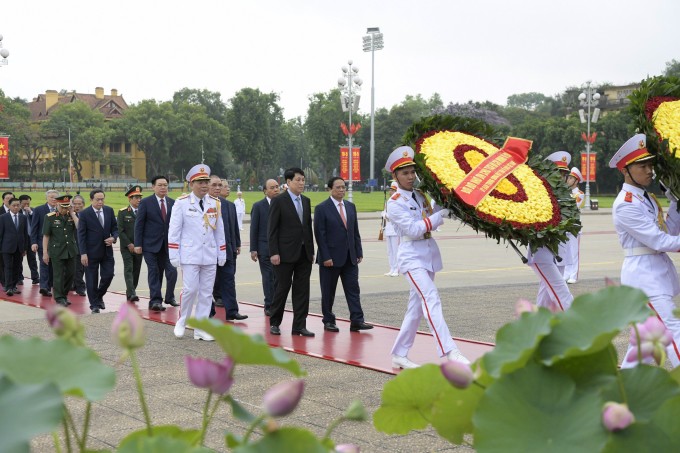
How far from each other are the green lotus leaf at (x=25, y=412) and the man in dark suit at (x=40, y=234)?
1336 centimetres

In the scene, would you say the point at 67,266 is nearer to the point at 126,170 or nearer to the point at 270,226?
the point at 270,226

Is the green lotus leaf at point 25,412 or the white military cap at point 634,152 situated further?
the white military cap at point 634,152

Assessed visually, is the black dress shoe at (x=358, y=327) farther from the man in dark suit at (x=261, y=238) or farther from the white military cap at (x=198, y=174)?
the white military cap at (x=198, y=174)

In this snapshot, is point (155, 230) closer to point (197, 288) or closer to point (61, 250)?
point (61, 250)

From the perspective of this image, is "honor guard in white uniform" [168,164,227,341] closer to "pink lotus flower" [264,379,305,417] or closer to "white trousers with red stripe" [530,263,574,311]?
"white trousers with red stripe" [530,263,574,311]

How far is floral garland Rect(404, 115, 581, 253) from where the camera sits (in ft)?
22.8

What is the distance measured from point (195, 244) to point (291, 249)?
1.04 m

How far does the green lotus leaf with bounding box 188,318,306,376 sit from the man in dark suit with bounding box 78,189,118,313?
38.3ft

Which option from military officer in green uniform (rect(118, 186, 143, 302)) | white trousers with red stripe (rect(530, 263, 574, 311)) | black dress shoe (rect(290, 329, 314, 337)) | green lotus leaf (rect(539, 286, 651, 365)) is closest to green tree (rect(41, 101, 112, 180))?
military officer in green uniform (rect(118, 186, 143, 302))

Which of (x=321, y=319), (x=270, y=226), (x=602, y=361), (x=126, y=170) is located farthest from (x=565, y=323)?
(x=126, y=170)

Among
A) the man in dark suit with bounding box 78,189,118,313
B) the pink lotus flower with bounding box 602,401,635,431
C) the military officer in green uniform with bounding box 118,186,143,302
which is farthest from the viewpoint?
the military officer in green uniform with bounding box 118,186,143,302

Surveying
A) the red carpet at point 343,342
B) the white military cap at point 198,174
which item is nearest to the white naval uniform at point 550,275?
the red carpet at point 343,342

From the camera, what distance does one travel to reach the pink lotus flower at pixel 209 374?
3.97ft

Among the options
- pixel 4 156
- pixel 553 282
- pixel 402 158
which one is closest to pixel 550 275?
pixel 553 282
